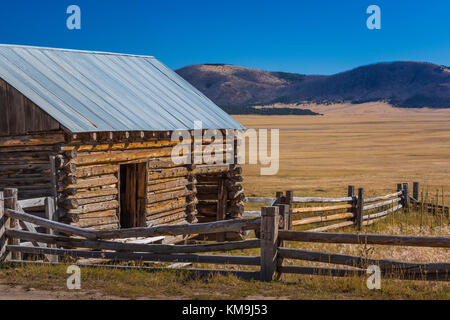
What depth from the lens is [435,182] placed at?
101 feet

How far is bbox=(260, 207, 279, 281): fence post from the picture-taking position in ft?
25.8

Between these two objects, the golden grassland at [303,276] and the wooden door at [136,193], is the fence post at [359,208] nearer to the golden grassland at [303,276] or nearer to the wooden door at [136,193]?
the golden grassland at [303,276]

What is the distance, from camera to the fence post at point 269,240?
7.88 m

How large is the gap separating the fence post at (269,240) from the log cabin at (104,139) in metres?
5.03

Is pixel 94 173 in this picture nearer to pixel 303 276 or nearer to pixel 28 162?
pixel 28 162

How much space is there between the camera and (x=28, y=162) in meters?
12.5

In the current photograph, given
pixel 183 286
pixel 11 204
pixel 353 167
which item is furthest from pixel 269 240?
pixel 353 167

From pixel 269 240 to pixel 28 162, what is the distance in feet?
21.6

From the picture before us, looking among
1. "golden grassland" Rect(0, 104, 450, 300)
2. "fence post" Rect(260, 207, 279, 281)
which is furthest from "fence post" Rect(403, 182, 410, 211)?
"fence post" Rect(260, 207, 279, 281)

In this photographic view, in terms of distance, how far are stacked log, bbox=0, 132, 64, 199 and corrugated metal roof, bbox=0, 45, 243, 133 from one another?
0.64 m

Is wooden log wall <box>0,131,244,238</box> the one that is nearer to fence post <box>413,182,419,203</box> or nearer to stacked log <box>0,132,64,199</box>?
stacked log <box>0,132,64,199</box>

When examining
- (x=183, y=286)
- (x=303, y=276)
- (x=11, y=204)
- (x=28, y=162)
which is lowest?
(x=303, y=276)

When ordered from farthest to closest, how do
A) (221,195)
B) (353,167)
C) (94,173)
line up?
(353,167), (221,195), (94,173)
